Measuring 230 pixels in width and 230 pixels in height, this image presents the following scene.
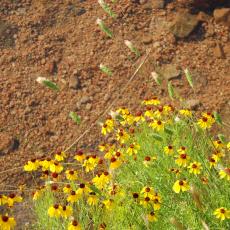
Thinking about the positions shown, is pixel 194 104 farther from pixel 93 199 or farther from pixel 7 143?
pixel 93 199

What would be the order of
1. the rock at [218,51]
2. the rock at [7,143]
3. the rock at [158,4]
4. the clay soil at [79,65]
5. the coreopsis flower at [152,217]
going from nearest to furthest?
the coreopsis flower at [152,217] → the rock at [7,143] → the clay soil at [79,65] → the rock at [218,51] → the rock at [158,4]

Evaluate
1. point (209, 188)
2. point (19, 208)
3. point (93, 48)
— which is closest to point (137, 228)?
point (209, 188)

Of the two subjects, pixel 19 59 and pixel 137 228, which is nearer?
pixel 137 228

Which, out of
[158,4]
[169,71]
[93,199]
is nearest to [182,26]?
[158,4]

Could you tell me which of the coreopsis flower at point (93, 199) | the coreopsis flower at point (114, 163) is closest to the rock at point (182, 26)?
the coreopsis flower at point (114, 163)

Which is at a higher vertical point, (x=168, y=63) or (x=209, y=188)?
(x=209, y=188)

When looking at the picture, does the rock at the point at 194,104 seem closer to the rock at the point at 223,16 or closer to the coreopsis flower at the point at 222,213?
the rock at the point at 223,16

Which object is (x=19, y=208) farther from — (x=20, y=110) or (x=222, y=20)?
(x=222, y=20)
